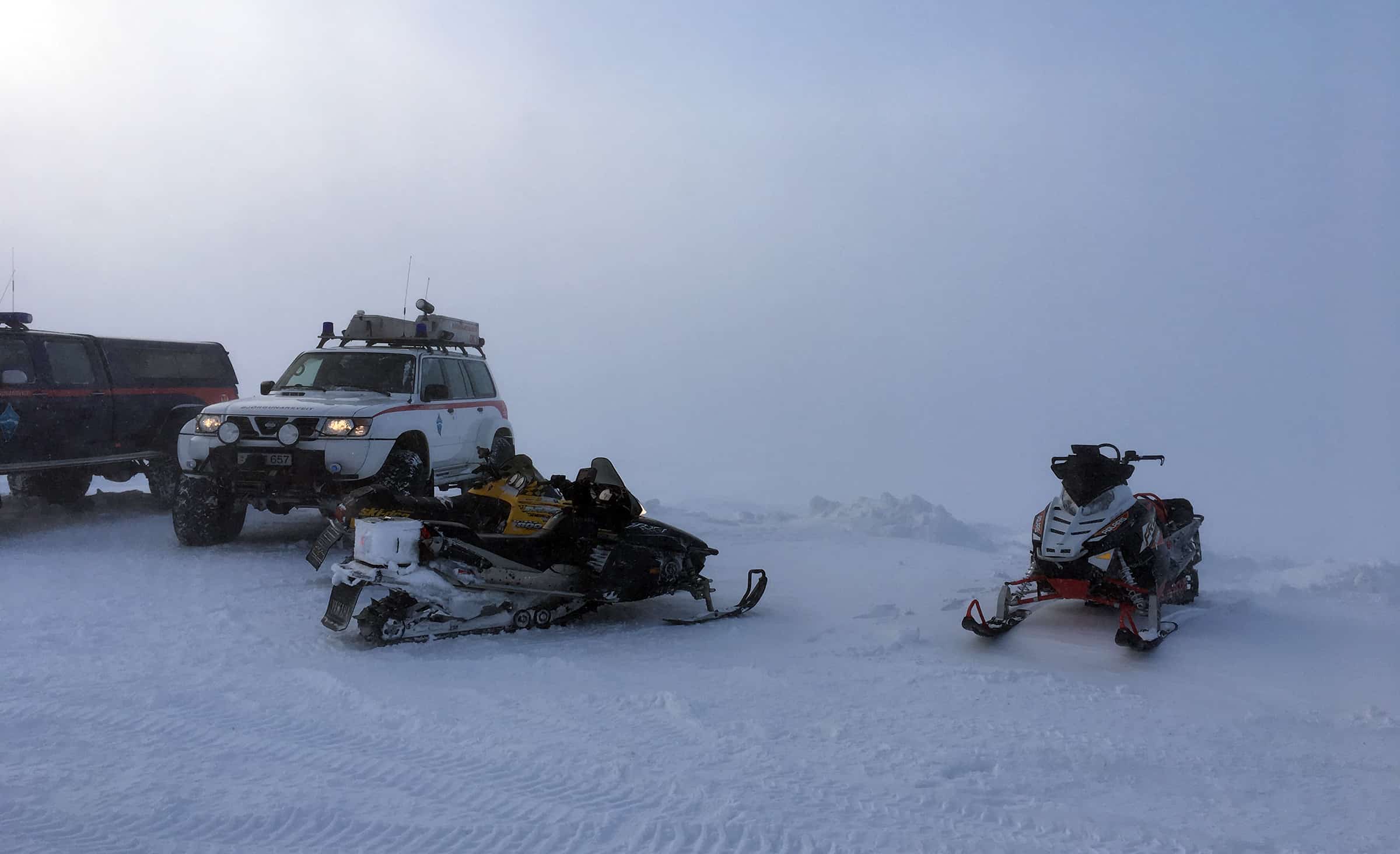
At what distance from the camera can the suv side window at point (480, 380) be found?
11.4 metres

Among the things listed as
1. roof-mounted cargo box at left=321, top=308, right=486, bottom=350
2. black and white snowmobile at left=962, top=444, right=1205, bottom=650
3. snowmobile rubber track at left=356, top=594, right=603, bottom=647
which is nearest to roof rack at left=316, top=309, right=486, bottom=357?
roof-mounted cargo box at left=321, top=308, right=486, bottom=350

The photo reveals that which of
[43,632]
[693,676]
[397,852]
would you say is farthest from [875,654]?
[43,632]

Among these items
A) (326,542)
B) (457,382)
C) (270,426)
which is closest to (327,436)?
(270,426)

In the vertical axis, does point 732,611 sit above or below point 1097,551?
below

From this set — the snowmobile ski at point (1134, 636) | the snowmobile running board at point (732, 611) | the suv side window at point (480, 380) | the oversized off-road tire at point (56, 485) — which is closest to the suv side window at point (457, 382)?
the suv side window at point (480, 380)

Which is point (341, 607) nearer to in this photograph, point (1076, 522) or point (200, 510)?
point (200, 510)

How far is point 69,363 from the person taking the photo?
404 inches

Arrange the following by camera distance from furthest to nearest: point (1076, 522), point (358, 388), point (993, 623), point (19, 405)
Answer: point (358, 388) → point (19, 405) → point (1076, 522) → point (993, 623)

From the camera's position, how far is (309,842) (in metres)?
3.25

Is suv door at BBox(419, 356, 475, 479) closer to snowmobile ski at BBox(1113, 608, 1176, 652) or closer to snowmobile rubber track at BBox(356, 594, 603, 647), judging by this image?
snowmobile rubber track at BBox(356, 594, 603, 647)

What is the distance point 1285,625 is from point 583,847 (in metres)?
6.01

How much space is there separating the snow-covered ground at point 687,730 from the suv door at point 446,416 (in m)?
2.63

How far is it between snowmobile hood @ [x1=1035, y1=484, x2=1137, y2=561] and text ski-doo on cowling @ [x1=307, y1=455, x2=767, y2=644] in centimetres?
206

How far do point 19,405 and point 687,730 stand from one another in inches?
338
